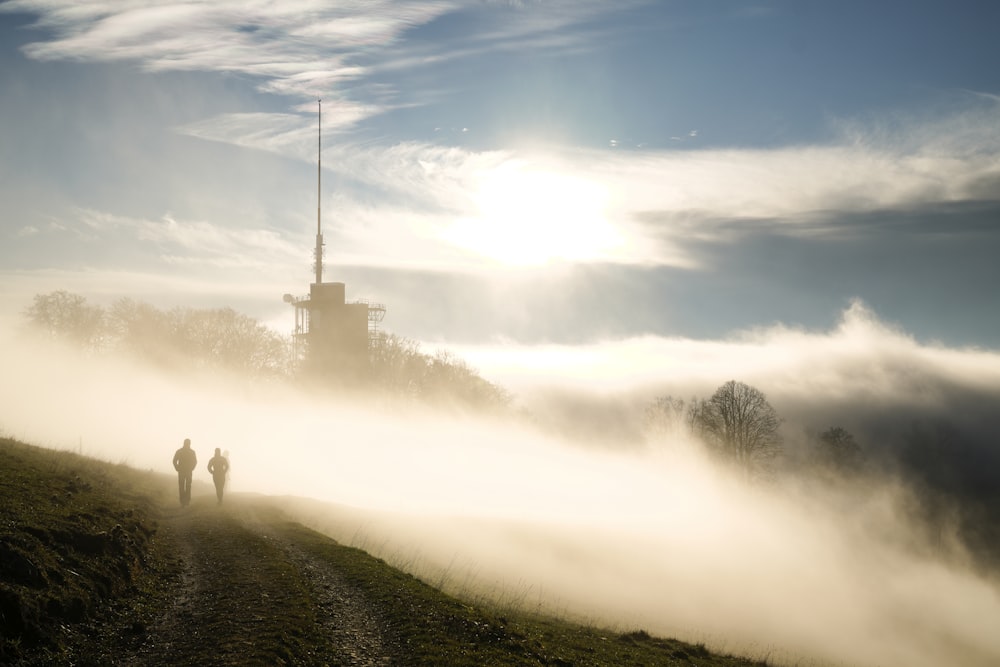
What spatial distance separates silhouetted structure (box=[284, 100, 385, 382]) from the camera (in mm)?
104438

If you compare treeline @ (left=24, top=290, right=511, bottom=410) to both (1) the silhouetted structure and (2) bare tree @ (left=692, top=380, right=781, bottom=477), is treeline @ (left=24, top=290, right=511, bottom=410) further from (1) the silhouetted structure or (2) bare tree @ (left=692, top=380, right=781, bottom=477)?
(2) bare tree @ (left=692, top=380, right=781, bottom=477)

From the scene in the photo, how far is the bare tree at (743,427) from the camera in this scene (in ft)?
287

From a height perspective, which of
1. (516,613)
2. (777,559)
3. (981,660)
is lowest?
(981,660)

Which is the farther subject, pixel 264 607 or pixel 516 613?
pixel 516 613

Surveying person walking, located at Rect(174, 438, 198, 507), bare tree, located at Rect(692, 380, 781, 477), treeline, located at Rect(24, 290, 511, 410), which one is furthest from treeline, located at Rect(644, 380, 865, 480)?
person walking, located at Rect(174, 438, 198, 507)

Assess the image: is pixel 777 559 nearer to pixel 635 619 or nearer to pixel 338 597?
pixel 635 619

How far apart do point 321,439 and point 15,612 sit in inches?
2834

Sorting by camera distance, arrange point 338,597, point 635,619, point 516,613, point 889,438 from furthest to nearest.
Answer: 1. point 889,438
2. point 635,619
3. point 516,613
4. point 338,597

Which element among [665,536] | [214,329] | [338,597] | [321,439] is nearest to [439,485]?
[321,439]

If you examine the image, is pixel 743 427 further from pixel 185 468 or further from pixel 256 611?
pixel 256 611

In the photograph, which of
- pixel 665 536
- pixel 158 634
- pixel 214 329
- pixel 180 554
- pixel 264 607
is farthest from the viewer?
pixel 214 329

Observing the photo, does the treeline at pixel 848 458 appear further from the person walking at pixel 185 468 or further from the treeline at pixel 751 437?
the person walking at pixel 185 468

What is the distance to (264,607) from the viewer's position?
1705 centimetres

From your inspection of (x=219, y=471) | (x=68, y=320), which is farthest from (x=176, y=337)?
(x=219, y=471)
